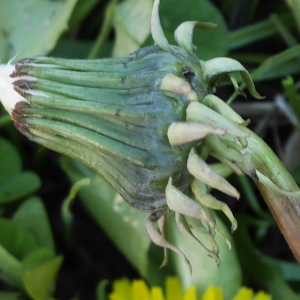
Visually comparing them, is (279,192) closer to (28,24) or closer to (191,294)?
(191,294)

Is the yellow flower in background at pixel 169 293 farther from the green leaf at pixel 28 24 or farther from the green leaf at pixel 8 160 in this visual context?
the green leaf at pixel 28 24

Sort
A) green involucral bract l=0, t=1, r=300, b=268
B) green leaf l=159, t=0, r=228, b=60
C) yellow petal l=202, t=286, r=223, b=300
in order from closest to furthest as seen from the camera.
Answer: green involucral bract l=0, t=1, r=300, b=268 → yellow petal l=202, t=286, r=223, b=300 → green leaf l=159, t=0, r=228, b=60

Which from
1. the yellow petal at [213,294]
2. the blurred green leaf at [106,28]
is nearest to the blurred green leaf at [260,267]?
the yellow petal at [213,294]

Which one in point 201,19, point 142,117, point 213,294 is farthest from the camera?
point 201,19

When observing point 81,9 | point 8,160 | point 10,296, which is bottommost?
point 10,296

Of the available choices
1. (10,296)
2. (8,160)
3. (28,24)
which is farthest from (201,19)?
(10,296)

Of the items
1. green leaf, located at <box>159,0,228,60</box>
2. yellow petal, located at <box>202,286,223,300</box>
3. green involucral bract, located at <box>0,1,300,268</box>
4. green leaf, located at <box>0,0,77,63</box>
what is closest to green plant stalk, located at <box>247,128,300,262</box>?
green involucral bract, located at <box>0,1,300,268</box>

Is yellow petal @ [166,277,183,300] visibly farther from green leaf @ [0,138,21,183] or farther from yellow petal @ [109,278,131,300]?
green leaf @ [0,138,21,183]
